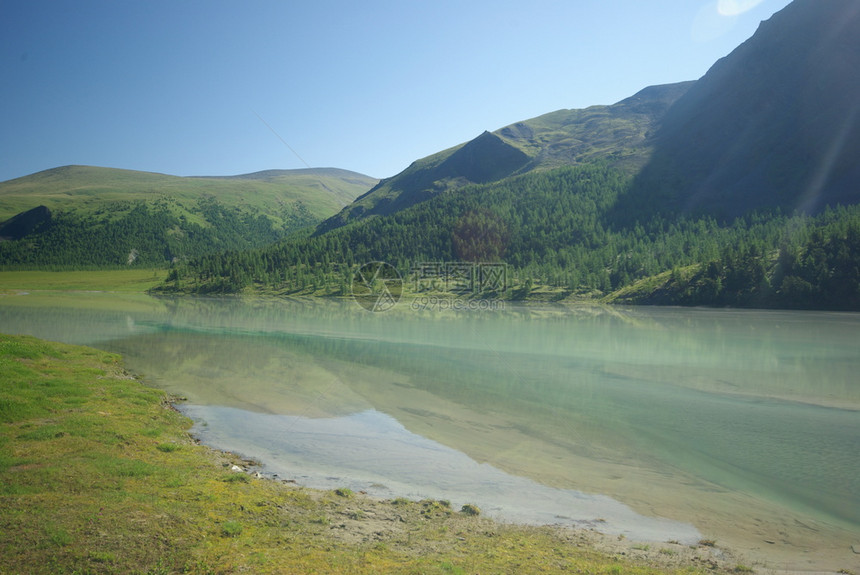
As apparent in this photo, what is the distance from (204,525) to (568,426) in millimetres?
16280

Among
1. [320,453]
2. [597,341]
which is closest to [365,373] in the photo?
[320,453]

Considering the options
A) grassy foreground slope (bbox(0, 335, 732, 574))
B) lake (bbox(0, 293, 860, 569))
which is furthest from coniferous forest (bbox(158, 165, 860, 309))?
grassy foreground slope (bbox(0, 335, 732, 574))

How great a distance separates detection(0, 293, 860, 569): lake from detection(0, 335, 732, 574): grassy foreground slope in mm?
1806

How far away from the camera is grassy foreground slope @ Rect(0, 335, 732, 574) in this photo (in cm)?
892

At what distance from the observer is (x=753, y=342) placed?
51938 millimetres

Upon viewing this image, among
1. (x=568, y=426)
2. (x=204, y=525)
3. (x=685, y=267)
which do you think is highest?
(x=685, y=267)

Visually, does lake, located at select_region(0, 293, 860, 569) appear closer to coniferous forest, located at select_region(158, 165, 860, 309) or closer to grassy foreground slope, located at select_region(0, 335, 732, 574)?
grassy foreground slope, located at select_region(0, 335, 732, 574)

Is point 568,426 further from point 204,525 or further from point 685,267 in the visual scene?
point 685,267

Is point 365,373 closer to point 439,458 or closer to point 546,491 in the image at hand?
point 439,458

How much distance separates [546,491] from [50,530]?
12584 millimetres

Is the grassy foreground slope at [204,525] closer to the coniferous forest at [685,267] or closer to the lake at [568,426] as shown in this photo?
the lake at [568,426]

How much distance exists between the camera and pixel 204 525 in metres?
10.5

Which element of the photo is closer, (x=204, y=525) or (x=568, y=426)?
(x=204, y=525)

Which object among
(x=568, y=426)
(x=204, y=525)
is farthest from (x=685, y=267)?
(x=204, y=525)
